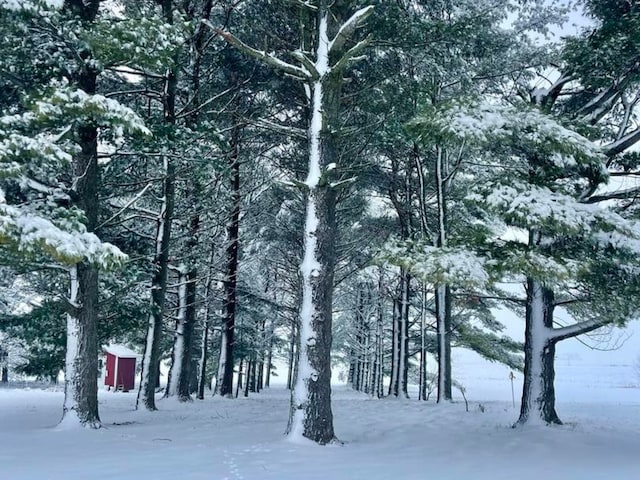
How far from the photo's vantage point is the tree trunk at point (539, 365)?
32.4 feet

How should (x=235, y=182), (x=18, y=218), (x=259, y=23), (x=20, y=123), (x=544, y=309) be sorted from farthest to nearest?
(x=235, y=182)
(x=259, y=23)
(x=544, y=309)
(x=20, y=123)
(x=18, y=218)

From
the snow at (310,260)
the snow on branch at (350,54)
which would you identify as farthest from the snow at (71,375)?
the snow on branch at (350,54)

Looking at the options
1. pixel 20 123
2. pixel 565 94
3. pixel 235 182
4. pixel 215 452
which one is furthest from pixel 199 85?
pixel 215 452

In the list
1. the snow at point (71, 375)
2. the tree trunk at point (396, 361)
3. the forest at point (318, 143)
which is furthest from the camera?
the tree trunk at point (396, 361)

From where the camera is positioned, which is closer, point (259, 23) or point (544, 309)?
point (544, 309)

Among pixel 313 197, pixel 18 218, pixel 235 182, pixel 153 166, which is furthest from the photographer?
pixel 235 182

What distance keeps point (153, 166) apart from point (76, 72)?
430 centimetres

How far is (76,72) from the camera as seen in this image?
888 cm

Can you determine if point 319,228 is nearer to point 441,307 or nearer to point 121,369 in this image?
point 441,307

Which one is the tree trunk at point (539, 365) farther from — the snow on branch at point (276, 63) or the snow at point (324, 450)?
the snow on branch at point (276, 63)

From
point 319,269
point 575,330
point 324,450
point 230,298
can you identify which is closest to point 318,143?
point 319,269

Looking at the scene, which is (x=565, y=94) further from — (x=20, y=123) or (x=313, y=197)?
(x=20, y=123)

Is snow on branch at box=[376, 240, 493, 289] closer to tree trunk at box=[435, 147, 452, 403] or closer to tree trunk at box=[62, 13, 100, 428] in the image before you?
tree trunk at box=[62, 13, 100, 428]

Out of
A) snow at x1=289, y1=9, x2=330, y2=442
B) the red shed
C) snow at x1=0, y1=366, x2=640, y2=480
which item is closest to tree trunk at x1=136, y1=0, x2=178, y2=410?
snow at x1=0, y1=366, x2=640, y2=480
